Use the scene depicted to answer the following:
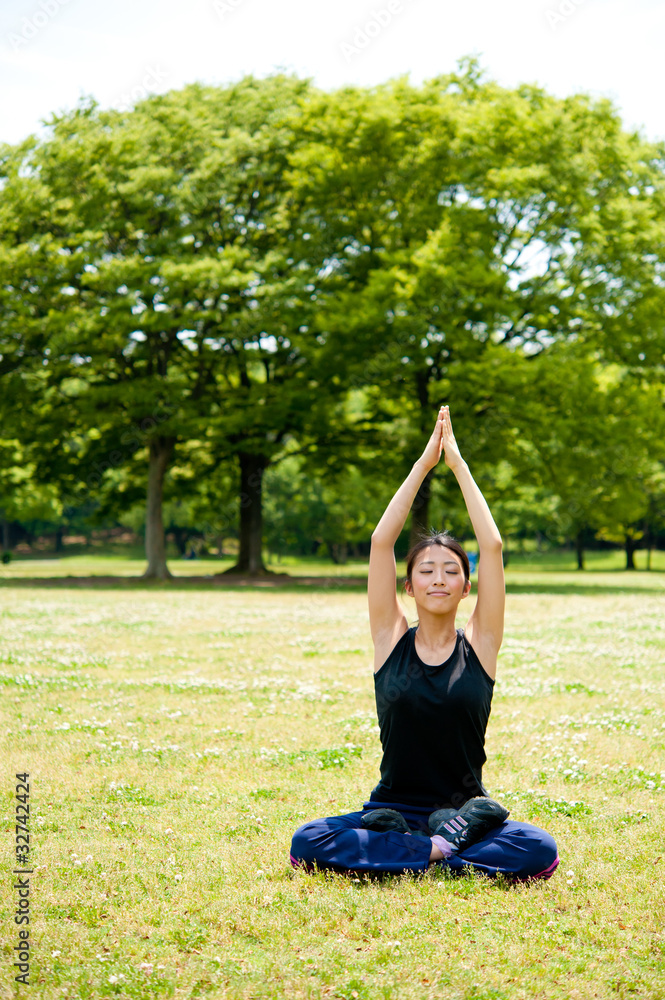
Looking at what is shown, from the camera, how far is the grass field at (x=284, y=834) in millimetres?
4328

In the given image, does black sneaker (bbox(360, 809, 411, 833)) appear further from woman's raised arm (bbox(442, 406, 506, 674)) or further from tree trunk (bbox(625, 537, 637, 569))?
tree trunk (bbox(625, 537, 637, 569))

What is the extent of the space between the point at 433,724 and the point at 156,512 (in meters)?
33.8

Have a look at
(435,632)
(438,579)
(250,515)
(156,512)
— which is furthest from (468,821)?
(250,515)

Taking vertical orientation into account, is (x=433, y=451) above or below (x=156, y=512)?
above

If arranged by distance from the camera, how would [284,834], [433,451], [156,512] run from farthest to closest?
[156,512]
[284,834]
[433,451]

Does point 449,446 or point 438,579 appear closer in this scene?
point 438,579

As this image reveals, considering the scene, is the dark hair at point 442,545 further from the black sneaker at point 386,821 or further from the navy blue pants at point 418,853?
the navy blue pants at point 418,853

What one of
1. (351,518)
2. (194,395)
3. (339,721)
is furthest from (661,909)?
(351,518)

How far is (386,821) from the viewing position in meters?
5.60

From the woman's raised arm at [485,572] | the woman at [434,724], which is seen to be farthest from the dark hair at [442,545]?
the woman's raised arm at [485,572]

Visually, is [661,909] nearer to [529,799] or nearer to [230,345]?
[529,799]

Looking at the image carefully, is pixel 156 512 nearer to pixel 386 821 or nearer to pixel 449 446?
pixel 449 446

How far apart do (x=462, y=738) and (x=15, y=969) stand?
2.89 metres

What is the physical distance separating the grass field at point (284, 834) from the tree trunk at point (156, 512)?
2304 centimetres
